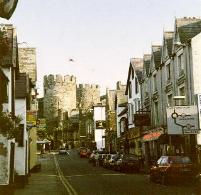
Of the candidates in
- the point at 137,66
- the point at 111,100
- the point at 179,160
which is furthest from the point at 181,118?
the point at 111,100

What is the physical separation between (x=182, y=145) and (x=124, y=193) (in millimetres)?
16474

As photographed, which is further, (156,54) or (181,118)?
(156,54)

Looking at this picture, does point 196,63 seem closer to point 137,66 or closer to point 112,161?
point 112,161

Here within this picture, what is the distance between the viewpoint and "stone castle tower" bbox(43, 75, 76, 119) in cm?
12769

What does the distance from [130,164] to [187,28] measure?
11.9m

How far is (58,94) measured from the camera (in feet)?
422

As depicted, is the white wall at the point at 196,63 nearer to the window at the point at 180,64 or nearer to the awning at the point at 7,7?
the window at the point at 180,64

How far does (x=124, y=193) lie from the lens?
19250 millimetres

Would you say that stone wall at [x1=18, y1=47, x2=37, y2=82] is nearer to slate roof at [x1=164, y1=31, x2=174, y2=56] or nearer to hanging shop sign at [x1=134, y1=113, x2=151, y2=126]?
hanging shop sign at [x1=134, y1=113, x2=151, y2=126]

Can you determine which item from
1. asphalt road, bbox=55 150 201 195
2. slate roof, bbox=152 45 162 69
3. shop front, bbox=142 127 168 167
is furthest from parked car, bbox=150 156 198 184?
slate roof, bbox=152 45 162 69

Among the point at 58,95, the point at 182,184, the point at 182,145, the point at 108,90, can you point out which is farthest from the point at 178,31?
the point at 58,95

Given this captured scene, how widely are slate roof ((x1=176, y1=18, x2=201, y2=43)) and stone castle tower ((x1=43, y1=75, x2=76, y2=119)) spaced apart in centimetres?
9299

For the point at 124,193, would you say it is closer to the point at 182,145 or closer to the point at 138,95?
the point at 182,145

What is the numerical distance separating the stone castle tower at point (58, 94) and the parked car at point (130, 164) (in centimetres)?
9060
